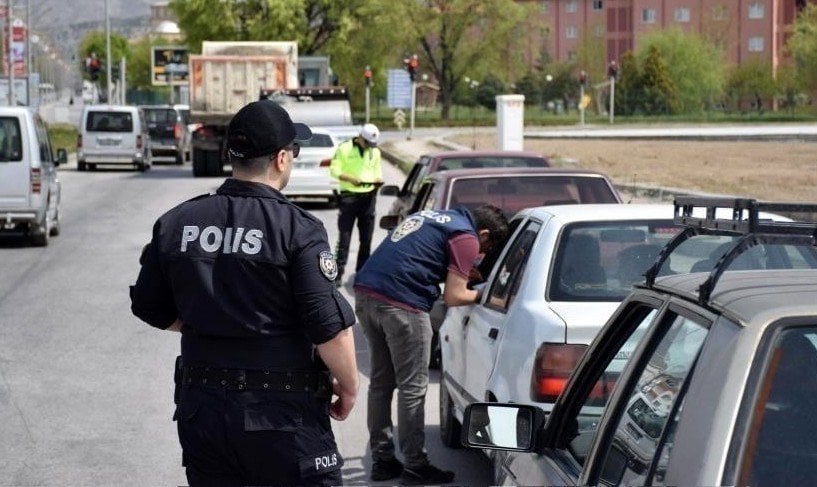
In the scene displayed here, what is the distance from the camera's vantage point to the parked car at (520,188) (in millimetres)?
11570

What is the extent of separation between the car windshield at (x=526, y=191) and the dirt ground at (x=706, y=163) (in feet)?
49.5

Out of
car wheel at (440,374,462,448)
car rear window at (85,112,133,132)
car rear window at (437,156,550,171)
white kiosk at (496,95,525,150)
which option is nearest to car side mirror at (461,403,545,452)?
car wheel at (440,374,462,448)

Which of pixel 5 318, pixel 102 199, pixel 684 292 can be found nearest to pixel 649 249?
pixel 684 292

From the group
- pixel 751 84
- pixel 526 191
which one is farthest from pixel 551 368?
pixel 751 84

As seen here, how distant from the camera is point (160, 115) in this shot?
4712cm

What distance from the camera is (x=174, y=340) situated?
12.7m

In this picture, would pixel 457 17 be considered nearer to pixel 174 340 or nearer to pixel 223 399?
pixel 174 340

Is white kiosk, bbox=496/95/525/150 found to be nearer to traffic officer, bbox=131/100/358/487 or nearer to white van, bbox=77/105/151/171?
white van, bbox=77/105/151/171

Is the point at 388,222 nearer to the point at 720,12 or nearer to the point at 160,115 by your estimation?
the point at 160,115

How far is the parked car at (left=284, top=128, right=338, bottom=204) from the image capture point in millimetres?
26781

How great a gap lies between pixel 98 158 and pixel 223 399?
37.3 meters

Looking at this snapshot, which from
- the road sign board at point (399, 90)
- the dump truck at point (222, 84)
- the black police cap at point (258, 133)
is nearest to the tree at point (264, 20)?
the road sign board at point (399, 90)

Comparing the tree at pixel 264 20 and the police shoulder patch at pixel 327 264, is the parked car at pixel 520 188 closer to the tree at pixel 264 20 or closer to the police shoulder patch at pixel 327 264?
the police shoulder patch at pixel 327 264

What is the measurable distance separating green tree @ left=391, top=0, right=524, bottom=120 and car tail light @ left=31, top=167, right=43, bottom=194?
80.2 metres
